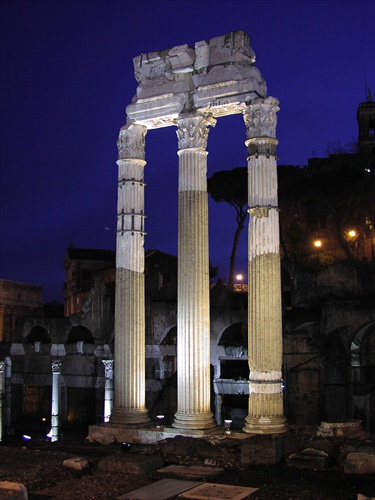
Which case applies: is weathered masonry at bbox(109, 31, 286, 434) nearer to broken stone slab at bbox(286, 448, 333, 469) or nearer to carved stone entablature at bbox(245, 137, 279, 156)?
carved stone entablature at bbox(245, 137, 279, 156)

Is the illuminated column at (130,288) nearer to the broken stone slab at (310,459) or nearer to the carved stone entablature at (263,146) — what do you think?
the carved stone entablature at (263,146)

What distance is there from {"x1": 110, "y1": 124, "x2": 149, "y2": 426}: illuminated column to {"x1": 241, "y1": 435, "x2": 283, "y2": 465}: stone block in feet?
11.5

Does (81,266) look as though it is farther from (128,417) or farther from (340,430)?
(340,430)

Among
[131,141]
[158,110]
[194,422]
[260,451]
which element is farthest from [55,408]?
[260,451]

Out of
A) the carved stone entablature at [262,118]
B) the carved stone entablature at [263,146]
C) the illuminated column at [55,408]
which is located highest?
the carved stone entablature at [262,118]

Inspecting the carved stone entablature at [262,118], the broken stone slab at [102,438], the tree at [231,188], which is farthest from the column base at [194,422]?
the tree at [231,188]

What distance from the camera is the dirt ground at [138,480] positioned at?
27.9 ft

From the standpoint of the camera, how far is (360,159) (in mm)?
34375

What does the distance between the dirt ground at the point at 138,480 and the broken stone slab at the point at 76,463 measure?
8cm

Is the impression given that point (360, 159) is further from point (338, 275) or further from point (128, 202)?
point (128, 202)

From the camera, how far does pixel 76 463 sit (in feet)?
33.7

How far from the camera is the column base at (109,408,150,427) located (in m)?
13.3

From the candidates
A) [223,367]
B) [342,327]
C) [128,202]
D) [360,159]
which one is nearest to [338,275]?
[342,327]

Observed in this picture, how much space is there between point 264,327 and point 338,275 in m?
14.4
